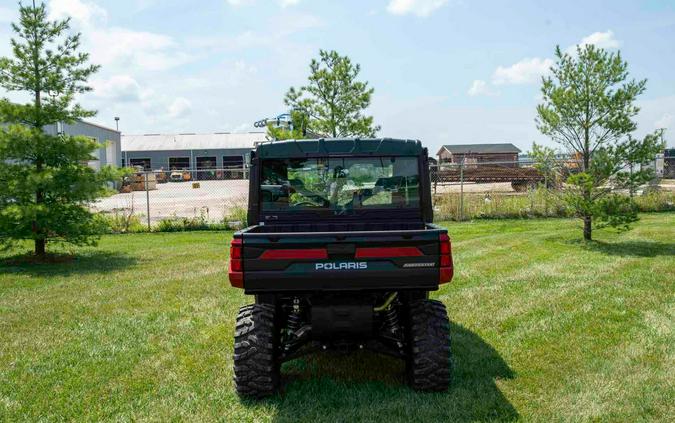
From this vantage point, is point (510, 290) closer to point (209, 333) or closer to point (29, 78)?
point (209, 333)

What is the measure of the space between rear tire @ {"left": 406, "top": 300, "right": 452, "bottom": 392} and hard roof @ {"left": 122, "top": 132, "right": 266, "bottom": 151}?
5070cm

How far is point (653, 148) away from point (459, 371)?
8.74 metres

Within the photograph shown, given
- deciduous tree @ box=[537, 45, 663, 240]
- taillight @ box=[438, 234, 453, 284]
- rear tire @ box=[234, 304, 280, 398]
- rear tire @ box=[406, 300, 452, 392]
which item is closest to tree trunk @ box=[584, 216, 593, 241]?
deciduous tree @ box=[537, 45, 663, 240]

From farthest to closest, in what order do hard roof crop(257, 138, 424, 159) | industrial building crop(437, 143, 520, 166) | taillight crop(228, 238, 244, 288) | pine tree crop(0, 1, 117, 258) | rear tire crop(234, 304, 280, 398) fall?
industrial building crop(437, 143, 520, 166), pine tree crop(0, 1, 117, 258), hard roof crop(257, 138, 424, 159), rear tire crop(234, 304, 280, 398), taillight crop(228, 238, 244, 288)

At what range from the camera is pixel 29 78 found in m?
11.8

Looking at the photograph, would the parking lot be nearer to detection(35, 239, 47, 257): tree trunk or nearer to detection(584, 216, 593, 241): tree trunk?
detection(35, 239, 47, 257): tree trunk

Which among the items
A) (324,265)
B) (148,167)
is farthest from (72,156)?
(148,167)

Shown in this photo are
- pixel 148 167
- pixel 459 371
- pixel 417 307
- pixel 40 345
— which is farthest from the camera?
pixel 148 167

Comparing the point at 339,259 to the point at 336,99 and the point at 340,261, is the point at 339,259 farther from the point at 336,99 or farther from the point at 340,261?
the point at 336,99

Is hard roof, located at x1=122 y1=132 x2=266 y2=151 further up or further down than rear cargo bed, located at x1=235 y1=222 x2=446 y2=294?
further up

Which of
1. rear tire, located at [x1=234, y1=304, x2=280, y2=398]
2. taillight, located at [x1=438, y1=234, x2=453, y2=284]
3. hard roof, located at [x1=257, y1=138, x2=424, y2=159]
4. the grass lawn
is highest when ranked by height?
hard roof, located at [x1=257, y1=138, x2=424, y2=159]

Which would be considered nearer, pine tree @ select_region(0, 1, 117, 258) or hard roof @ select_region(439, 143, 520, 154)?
pine tree @ select_region(0, 1, 117, 258)

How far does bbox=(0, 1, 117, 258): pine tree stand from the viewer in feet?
37.1

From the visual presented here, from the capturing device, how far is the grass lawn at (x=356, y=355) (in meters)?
4.42
